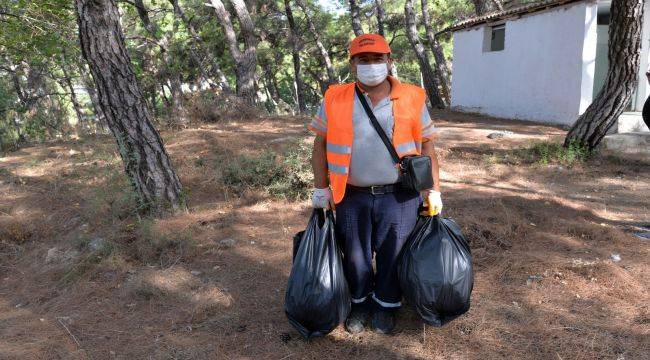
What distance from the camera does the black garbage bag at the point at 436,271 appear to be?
257cm

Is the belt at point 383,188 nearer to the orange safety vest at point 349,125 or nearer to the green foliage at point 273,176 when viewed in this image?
the orange safety vest at point 349,125

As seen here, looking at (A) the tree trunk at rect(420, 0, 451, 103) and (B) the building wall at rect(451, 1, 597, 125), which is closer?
(B) the building wall at rect(451, 1, 597, 125)

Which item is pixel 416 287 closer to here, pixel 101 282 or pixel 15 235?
pixel 101 282

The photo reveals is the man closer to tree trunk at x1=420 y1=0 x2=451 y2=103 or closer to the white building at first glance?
the white building

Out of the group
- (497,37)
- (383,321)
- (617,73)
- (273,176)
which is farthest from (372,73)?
(497,37)

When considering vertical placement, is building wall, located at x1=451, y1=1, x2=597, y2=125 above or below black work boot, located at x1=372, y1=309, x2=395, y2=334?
above

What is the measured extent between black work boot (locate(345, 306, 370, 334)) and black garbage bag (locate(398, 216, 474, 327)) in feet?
1.32

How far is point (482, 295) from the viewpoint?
3275 mm

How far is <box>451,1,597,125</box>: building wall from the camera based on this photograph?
1029 centimetres

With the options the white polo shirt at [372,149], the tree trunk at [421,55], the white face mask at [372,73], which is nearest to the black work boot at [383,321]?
the white polo shirt at [372,149]

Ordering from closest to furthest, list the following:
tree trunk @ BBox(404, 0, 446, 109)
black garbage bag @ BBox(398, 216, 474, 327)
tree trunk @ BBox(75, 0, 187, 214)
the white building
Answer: black garbage bag @ BBox(398, 216, 474, 327) → tree trunk @ BBox(75, 0, 187, 214) → the white building → tree trunk @ BBox(404, 0, 446, 109)

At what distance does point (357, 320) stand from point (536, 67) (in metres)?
10.8

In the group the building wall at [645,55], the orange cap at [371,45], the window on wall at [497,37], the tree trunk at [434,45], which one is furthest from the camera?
the tree trunk at [434,45]

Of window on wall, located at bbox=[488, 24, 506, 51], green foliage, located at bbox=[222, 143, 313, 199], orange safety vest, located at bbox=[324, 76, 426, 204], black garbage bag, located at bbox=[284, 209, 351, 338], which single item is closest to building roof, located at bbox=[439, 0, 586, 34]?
window on wall, located at bbox=[488, 24, 506, 51]
